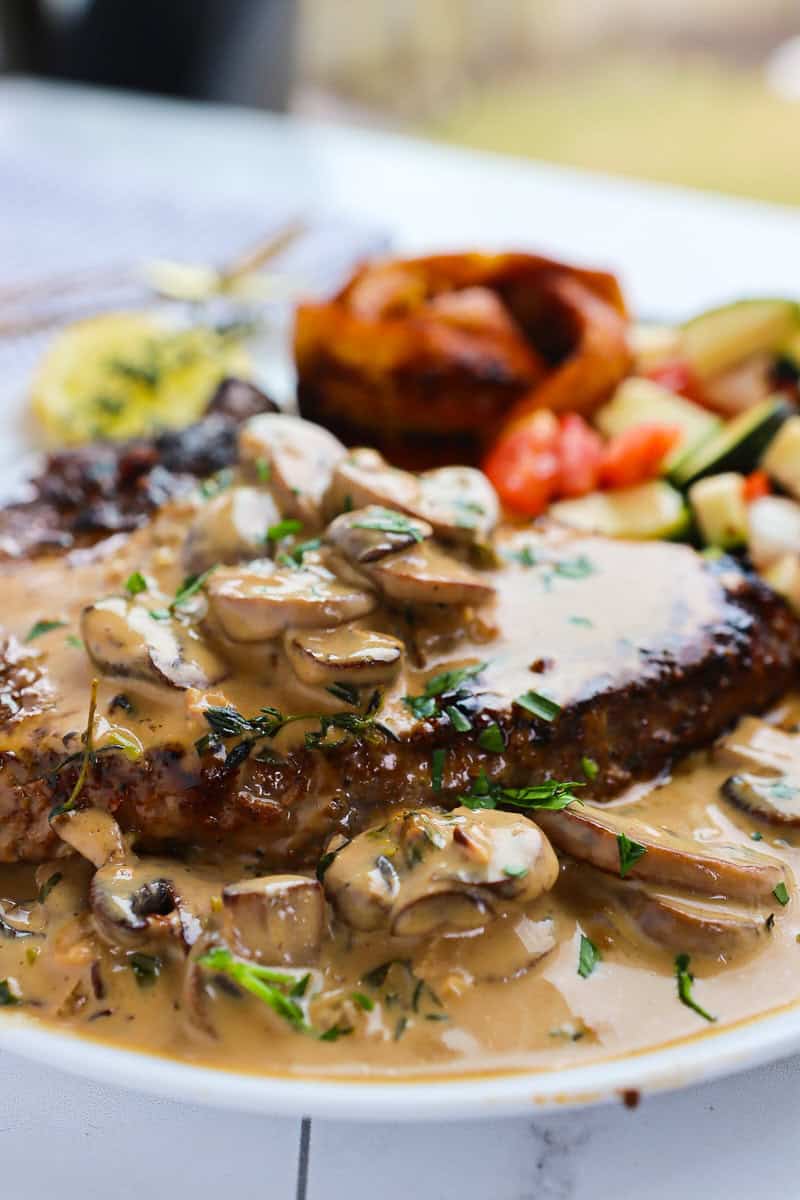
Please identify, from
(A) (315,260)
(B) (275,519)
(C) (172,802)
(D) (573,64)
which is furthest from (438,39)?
(C) (172,802)

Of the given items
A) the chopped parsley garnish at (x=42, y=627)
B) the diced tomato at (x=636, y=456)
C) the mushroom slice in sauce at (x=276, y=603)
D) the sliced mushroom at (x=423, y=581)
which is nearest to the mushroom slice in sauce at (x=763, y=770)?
the sliced mushroom at (x=423, y=581)

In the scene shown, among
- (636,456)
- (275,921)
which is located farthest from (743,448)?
(275,921)

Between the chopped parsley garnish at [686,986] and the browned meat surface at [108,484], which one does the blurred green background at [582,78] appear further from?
the chopped parsley garnish at [686,986]

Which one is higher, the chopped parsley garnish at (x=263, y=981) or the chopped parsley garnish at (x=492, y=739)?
the chopped parsley garnish at (x=492, y=739)

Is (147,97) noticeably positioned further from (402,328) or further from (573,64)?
(573,64)

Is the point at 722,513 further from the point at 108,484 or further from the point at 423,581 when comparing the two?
the point at 108,484
